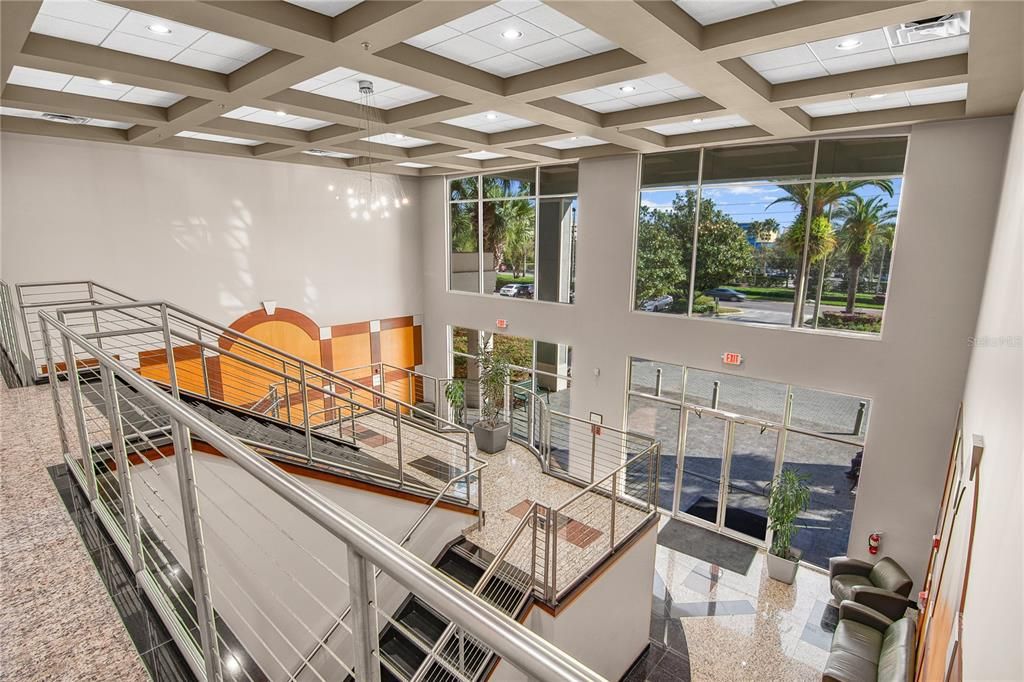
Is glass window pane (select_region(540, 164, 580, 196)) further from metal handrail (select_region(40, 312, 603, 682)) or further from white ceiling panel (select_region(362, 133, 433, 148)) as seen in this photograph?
metal handrail (select_region(40, 312, 603, 682))

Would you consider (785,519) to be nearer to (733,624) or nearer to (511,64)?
(733,624)

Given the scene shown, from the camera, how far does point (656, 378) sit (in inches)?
321

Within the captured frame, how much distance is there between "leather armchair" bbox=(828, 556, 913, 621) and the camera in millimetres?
5391

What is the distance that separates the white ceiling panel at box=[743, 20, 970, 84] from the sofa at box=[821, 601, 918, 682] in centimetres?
482

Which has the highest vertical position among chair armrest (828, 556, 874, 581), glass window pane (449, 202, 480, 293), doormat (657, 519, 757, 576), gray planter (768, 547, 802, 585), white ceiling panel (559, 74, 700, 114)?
white ceiling panel (559, 74, 700, 114)

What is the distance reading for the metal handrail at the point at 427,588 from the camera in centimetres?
60

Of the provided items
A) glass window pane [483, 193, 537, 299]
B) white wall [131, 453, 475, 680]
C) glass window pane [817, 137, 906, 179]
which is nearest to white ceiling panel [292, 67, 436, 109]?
white wall [131, 453, 475, 680]

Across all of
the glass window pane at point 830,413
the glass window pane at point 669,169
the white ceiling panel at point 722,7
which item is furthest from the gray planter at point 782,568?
the white ceiling panel at point 722,7

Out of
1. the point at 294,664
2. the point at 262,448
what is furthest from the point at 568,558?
the point at 262,448

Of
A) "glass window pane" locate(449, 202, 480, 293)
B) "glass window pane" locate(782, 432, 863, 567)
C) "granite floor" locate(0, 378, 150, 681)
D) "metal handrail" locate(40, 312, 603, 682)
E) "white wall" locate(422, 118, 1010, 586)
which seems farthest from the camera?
"glass window pane" locate(449, 202, 480, 293)

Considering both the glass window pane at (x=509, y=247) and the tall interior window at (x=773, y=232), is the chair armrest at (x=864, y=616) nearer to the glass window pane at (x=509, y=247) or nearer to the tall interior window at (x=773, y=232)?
the tall interior window at (x=773, y=232)

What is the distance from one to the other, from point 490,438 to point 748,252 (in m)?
4.71

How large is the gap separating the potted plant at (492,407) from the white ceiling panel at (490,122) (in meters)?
3.85

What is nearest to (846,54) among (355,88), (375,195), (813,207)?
(813,207)
